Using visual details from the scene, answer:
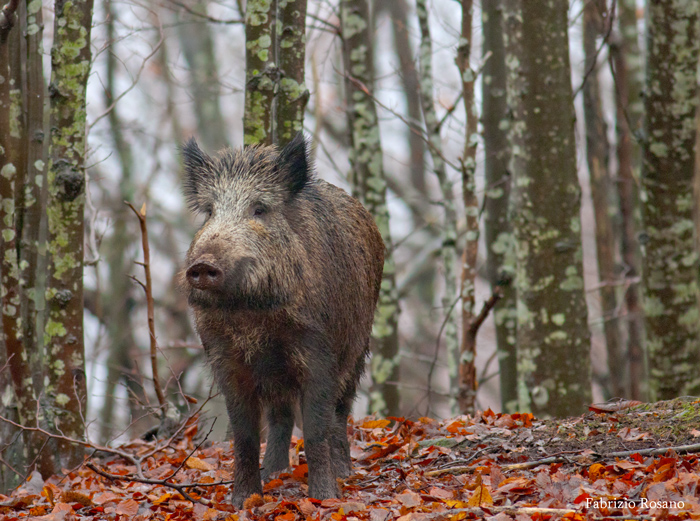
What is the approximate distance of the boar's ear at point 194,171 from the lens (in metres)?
4.98

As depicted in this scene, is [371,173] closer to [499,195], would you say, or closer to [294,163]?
[499,195]

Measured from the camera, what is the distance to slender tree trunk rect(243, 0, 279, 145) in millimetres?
6402

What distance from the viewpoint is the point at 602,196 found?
1309 centimetres

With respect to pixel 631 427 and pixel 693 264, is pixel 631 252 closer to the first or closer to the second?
pixel 693 264

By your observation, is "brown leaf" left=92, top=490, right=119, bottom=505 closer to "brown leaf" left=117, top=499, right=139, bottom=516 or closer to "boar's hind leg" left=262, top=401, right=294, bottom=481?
"brown leaf" left=117, top=499, right=139, bottom=516

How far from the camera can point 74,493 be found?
189 inches

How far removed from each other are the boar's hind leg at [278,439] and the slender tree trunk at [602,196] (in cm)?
807

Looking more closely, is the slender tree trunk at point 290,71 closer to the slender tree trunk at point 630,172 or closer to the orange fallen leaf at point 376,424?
the orange fallen leaf at point 376,424

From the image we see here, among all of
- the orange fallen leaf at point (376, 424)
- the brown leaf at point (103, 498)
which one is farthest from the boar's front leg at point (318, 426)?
the orange fallen leaf at point (376, 424)

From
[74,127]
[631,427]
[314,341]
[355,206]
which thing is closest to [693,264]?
[631,427]

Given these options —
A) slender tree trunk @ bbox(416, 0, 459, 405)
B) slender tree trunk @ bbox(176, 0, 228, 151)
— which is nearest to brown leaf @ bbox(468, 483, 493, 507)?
slender tree trunk @ bbox(416, 0, 459, 405)

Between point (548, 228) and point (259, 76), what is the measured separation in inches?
118

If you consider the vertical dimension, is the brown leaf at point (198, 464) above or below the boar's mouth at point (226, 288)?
below

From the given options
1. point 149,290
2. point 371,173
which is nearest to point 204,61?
point 371,173
